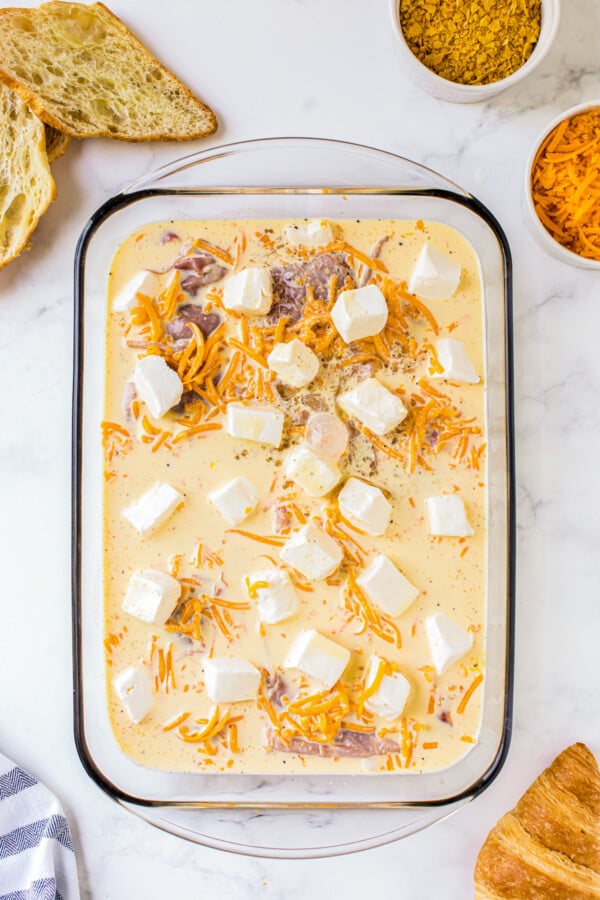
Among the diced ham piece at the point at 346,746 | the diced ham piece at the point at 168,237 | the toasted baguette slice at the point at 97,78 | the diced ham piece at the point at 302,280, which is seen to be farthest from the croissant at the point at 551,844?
the toasted baguette slice at the point at 97,78

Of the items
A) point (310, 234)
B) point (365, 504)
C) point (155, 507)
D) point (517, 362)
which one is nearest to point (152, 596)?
point (155, 507)

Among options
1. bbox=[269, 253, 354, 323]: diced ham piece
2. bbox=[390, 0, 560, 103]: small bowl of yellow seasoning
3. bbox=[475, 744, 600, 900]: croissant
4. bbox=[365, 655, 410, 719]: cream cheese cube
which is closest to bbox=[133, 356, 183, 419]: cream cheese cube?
bbox=[269, 253, 354, 323]: diced ham piece

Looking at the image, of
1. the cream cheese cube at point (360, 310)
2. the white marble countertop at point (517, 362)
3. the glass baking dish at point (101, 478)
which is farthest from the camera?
the white marble countertop at point (517, 362)

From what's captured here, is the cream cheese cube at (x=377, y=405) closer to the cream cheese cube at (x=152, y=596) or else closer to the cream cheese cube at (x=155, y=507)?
the cream cheese cube at (x=155, y=507)

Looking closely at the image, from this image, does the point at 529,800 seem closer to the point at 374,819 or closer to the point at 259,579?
the point at 374,819

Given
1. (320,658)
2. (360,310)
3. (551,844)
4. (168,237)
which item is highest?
(168,237)

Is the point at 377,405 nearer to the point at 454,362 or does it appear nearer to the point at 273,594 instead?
the point at 454,362

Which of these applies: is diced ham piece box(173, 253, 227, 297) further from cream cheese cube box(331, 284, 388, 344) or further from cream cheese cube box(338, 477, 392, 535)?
cream cheese cube box(338, 477, 392, 535)
